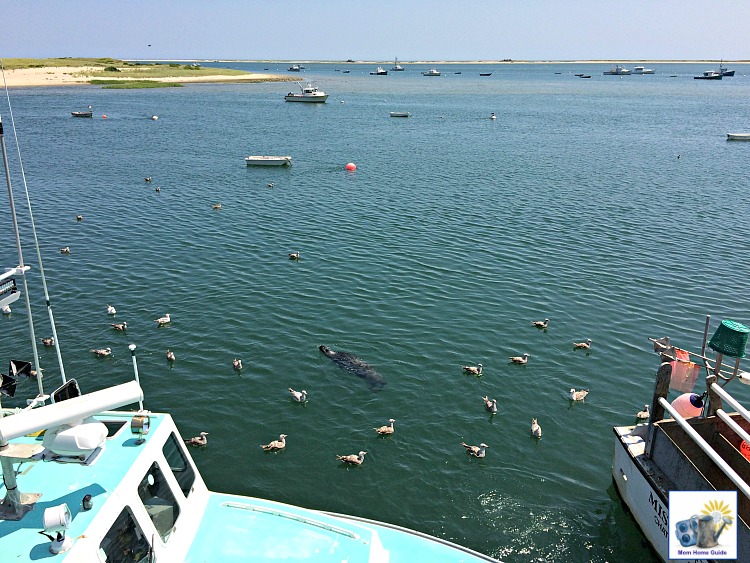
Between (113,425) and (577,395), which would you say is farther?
(577,395)

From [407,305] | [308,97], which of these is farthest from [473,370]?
[308,97]

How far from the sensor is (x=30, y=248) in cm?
3684

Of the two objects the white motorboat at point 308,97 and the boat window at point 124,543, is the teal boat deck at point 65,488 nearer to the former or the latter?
the boat window at point 124,543

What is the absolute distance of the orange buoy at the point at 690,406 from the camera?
16188mm

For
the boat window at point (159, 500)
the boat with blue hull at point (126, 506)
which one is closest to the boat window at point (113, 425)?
the boat with blue hull at point (126, 506)

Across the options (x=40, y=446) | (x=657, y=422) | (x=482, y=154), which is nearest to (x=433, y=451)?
(x=657, y=422)

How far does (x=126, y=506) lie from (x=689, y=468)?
1228 cm

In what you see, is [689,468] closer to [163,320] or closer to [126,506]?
[126,506]

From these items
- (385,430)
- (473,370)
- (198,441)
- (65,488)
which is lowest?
(385,430)

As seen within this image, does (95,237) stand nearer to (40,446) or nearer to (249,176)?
(249,176)

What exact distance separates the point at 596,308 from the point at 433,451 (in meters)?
13.9

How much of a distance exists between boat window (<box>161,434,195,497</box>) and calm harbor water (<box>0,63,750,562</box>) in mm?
6363

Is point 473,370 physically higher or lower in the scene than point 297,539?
lower

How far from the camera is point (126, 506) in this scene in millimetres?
9234
